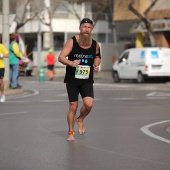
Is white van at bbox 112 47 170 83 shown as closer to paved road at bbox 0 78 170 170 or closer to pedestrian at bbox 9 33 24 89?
pedestrian at bbox 9 33 24 89

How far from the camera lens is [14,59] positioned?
24547 mm

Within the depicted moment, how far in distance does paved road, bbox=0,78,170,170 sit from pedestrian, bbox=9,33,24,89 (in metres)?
5.73

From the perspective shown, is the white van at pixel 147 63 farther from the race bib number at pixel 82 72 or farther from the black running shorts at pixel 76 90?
the race bib number at pixel 82 72

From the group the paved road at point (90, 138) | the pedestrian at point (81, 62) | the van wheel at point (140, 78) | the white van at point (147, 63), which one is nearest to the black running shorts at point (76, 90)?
the pedestrian at point (81, 62)

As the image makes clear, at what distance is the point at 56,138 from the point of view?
1127 cm

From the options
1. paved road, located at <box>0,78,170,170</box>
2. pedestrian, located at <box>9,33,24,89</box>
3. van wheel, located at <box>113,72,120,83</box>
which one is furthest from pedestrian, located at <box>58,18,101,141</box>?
van wheel, located at <box>113,72,120,83</box>

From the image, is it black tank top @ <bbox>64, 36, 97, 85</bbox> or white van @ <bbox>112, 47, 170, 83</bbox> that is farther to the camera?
white van @ <bbox>112, 47, 170, 83</bbox>

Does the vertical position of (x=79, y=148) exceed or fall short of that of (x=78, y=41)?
it falls short

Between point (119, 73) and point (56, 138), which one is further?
point (119, 73)

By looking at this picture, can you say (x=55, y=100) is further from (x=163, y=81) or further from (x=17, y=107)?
(x=163, y=81)

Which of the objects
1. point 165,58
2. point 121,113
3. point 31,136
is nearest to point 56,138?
point 31,136

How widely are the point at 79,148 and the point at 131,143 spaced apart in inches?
38.0

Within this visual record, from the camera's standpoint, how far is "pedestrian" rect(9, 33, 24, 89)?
2427 cm

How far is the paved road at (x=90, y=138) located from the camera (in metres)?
8.67
